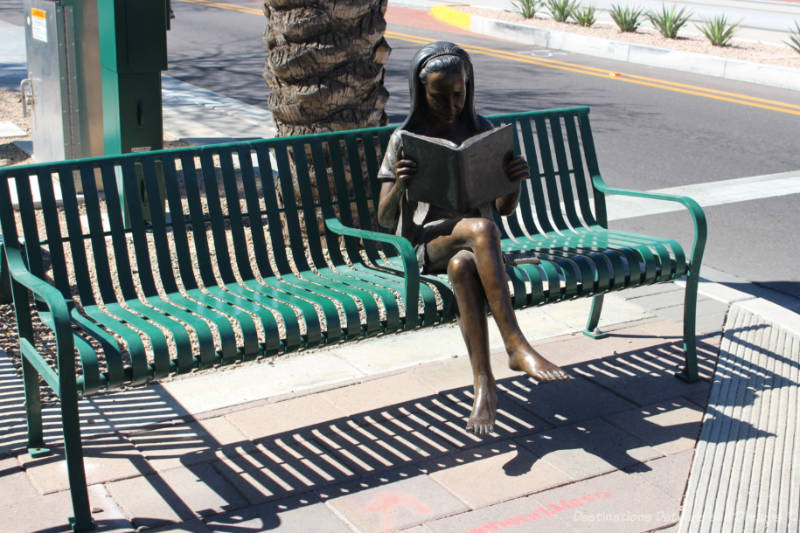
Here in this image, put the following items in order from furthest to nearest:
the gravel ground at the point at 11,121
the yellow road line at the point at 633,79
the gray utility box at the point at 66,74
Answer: the yellow road line at the point at 633,79 < the gravel ground at the point at 11,121 < the gray utility box at the point at 66,74

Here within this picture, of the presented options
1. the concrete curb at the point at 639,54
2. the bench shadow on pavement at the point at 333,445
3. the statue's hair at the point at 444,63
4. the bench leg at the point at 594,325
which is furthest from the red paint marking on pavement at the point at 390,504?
the concrete curb at the point at 639,54

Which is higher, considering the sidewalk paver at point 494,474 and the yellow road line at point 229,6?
the yellow road line at point 229,6

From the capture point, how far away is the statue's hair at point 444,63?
13.5 feet

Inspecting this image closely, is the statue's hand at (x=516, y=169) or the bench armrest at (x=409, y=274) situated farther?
the statue's hand at (x=516, y=169)

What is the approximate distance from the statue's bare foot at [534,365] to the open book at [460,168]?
0.70 metres

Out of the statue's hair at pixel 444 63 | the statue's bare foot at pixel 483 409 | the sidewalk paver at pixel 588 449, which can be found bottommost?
the sidewalk paver at pixel 588 449

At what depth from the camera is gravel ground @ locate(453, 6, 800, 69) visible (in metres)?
16.5

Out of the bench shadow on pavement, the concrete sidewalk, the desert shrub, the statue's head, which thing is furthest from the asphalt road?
the statue's head

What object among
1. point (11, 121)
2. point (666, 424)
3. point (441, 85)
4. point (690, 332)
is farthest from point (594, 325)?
point (11, 121)

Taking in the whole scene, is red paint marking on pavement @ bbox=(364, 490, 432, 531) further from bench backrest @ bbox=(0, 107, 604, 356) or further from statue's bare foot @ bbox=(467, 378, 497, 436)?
bench backrest @ bbox=(0, 107, 604, 356)

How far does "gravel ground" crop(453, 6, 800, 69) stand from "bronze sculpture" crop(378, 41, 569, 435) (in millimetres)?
12883

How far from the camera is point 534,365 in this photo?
150 inches

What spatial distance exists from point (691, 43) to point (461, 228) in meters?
15.4

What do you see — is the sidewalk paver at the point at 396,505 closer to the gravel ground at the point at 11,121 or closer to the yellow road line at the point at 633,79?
the gravel ground at the point at 11,121
